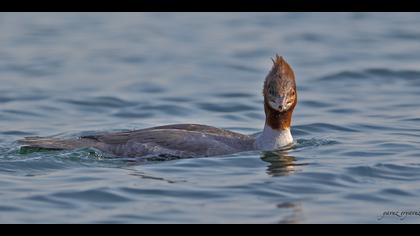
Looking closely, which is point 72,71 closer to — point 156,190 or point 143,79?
point 143,79

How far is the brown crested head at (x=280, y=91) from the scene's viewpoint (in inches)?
497

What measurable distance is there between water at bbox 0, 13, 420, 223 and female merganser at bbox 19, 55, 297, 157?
165 millimetres

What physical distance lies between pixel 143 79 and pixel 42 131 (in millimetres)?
4304

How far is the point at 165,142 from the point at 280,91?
1568mm

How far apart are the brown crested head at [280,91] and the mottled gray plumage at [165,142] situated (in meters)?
0.50

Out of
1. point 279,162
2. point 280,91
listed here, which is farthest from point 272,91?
point 279,162

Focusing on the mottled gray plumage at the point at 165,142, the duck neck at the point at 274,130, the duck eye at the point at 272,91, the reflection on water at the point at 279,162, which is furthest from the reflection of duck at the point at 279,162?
the duck eye at the point at 272,91

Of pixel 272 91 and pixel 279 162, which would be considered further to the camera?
pixel 272 91

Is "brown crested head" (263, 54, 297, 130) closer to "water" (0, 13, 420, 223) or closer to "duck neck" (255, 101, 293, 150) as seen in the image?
"duck neck" (255, 101, 293, 150)

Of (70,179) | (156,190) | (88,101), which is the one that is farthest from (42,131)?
(156,190)

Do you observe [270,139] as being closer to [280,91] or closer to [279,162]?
[279,162]

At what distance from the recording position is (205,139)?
1280 cm

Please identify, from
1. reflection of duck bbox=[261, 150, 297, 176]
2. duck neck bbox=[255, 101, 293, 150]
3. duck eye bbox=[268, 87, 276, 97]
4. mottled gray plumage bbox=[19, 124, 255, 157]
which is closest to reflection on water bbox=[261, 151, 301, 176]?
reflection of duck bbox=[261, 150, 297, 176]
